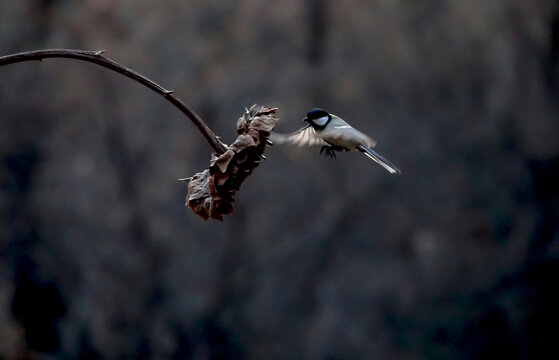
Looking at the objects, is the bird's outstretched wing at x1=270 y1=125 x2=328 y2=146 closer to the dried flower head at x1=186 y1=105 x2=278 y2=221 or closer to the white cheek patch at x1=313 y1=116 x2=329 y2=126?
the white cheek patch at x1=313 y1=116 x2=329 y2=126

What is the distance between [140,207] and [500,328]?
2855mm

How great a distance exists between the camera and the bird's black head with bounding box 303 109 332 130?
71.7 inches

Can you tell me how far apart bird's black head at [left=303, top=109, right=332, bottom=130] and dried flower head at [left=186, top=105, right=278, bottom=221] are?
571 mm

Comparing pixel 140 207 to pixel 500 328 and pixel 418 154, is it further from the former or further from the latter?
pixel 500 328

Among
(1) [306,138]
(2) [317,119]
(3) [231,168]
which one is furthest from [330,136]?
(3) [231,168]

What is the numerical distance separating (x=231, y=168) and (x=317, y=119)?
0.67 metres

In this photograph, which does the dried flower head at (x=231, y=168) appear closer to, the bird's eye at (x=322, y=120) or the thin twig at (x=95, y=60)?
the thin twig at (x=95, y=60)

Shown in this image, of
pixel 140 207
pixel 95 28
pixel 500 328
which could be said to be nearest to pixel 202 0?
pixel 95 28

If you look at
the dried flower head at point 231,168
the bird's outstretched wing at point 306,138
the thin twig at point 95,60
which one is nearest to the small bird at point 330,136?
the bird's outstretched wing at point 306,138

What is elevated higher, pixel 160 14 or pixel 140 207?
pixel 160 14

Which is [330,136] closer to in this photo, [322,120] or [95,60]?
[322,120]

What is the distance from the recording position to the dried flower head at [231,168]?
119 cm

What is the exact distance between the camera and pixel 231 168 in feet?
3.91

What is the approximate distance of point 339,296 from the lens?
555cm
